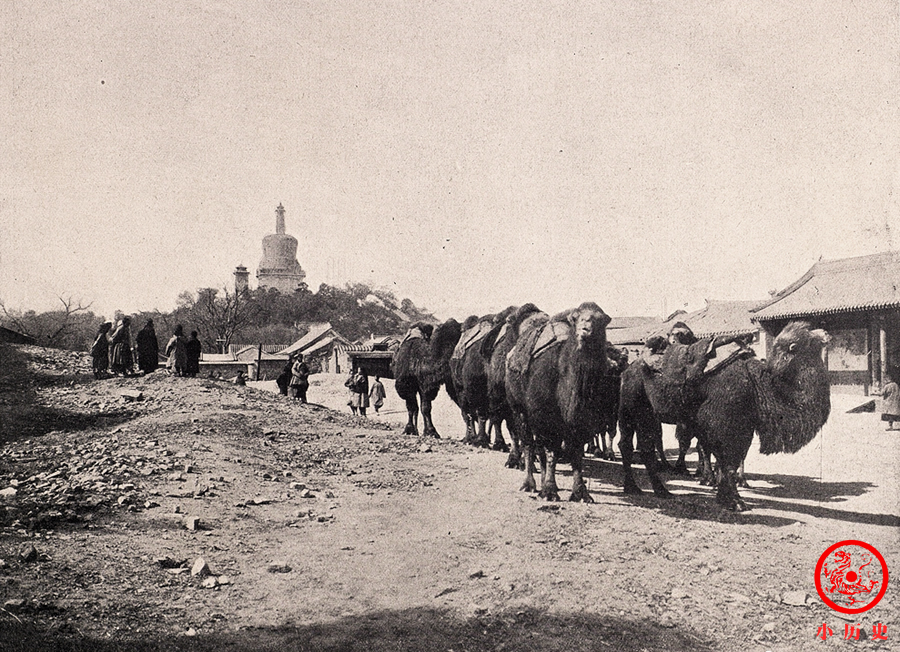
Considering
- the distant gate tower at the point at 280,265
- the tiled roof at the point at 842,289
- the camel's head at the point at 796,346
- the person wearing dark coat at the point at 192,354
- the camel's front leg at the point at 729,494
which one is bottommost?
the camel's front leg at the point at 729,494

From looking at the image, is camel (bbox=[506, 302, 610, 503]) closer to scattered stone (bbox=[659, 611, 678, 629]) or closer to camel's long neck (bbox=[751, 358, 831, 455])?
camel's long neck (bbox=[751, 358, 831, 455])

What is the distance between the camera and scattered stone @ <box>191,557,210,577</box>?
4.50 meters

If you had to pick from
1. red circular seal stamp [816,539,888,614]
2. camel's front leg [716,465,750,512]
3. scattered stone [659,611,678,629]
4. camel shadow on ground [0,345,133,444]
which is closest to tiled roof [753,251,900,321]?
camel's front leg [716,465,750,512]

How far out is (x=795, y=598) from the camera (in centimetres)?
418

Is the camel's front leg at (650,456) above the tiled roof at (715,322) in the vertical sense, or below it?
below

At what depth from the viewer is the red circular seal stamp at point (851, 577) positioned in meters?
4.15

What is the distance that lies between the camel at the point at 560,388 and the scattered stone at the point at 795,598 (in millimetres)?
2425

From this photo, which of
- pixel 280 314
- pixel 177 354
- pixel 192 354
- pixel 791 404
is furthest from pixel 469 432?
pixel 280 314

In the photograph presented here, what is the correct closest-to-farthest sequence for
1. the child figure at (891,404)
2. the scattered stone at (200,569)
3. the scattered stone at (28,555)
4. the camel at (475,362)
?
1. the scattered stone at (28,555)
2. the scattered stone at (200,569)
3. the camel at (475,362)
4. the child figure at (891,404)

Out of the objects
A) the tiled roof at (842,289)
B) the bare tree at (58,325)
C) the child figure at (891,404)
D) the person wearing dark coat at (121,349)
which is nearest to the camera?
the child figure at (891,404)

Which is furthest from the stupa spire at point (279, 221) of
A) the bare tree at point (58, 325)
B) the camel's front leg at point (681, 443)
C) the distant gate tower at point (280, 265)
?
the camel's front leg at point (681, 443)

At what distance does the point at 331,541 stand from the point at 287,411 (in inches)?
320

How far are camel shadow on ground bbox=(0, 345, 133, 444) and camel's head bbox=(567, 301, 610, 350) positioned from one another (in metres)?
9.16

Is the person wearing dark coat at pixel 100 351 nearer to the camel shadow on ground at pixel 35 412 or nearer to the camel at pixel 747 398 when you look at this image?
the camel shadow on ground at pixel 35 412
